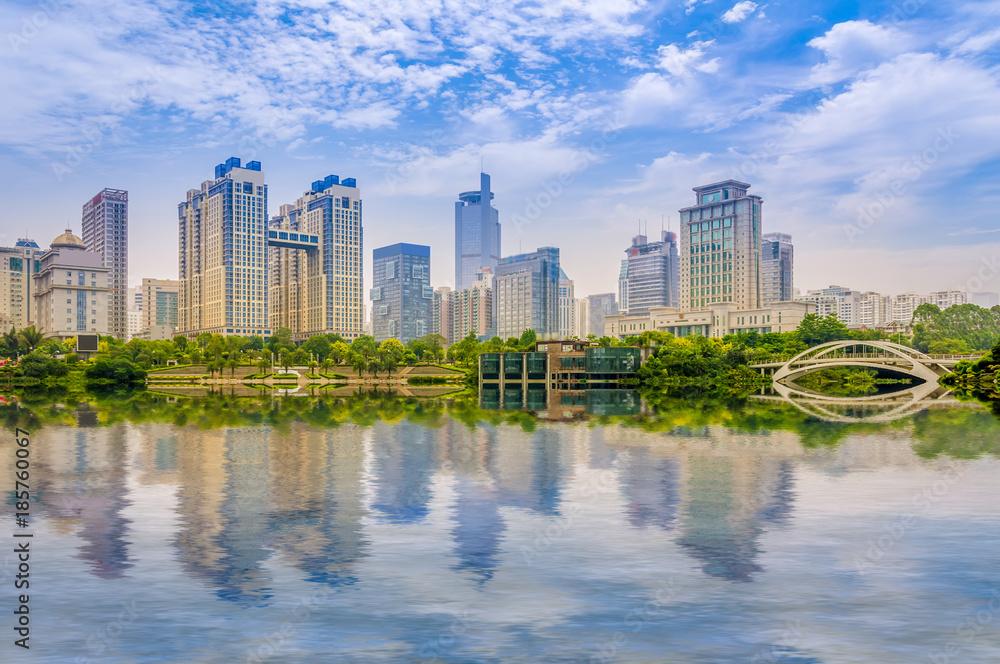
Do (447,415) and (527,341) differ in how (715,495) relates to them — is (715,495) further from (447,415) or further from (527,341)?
(527,341)

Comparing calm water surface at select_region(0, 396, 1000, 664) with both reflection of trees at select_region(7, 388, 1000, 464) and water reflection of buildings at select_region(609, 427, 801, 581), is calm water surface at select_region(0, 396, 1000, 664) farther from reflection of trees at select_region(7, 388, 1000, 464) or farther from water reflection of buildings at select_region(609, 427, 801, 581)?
reflection of trees at select_region(7, 388, 1000, 464)

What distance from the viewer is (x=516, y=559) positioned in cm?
2130

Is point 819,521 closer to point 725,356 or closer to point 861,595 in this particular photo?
point 861,595

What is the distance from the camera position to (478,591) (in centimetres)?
1873

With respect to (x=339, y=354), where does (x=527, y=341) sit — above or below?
above

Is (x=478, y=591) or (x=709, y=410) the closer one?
(x=478, y=591)

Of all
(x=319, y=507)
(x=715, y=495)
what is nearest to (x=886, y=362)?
(x=715, y=495)

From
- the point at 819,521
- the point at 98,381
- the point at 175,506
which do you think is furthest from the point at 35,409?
the point at 819,521

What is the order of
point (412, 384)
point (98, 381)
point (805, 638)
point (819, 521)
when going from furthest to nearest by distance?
point (412, 384), point (98, 381), point (819, 521), point (805, 638)

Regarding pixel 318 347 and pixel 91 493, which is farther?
pixel 318 347

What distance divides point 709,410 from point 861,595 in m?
55.8

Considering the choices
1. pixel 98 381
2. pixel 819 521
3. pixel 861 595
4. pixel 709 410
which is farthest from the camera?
pixel 98 381

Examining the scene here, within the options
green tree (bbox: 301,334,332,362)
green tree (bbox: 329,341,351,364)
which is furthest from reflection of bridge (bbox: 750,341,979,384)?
green tree (bbox: 301,334,332,362)

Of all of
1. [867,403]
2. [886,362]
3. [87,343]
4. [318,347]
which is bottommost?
[867,403]
